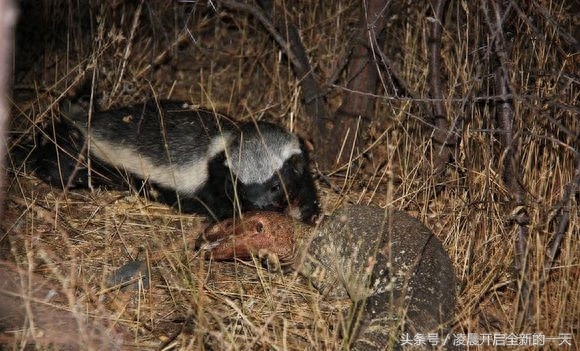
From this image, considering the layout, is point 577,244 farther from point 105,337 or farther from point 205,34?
point 205,34

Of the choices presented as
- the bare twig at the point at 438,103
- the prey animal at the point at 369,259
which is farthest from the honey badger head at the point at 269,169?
the bare twig at the point at 438,103

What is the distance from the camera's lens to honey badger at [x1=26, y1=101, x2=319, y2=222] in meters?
5.39

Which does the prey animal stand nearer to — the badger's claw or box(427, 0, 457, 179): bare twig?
the badger's claw

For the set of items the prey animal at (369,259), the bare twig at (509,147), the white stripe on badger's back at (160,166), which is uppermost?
the bare twig at (509,147)

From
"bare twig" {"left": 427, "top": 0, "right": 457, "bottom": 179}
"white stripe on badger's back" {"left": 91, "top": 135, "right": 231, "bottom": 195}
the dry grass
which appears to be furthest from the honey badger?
"bare twig" {"left": 427, "top": 0, "right": 457, "bottom": 179}

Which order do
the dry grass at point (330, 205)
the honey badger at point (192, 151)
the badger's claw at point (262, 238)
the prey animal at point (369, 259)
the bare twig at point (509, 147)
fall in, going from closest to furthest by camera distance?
1. the prey animal at point (369, 259)
2. the dry grass at point (330, 205)
3. the bare twig at point (509, 147)
4. the badger's claw at point (262, 238)
5. the honey badger at point (192, 151)

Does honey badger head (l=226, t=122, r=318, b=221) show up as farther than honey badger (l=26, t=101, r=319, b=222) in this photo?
No

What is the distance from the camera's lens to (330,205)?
571 centimetres

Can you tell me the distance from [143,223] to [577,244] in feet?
8.76

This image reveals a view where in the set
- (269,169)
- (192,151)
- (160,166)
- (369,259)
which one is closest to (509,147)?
(369,259)

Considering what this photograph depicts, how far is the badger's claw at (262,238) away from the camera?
14.8 feet

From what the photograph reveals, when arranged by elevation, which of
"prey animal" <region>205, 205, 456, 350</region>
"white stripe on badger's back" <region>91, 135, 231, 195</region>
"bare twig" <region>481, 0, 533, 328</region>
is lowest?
"white stripe on badger's back" <region>91, 135, 231, 195</region>

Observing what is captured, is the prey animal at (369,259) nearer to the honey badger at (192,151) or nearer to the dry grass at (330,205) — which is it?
the dry grass at (330,205)

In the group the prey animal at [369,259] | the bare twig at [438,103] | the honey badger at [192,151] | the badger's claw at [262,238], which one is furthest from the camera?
the honey badger at [192,151]
